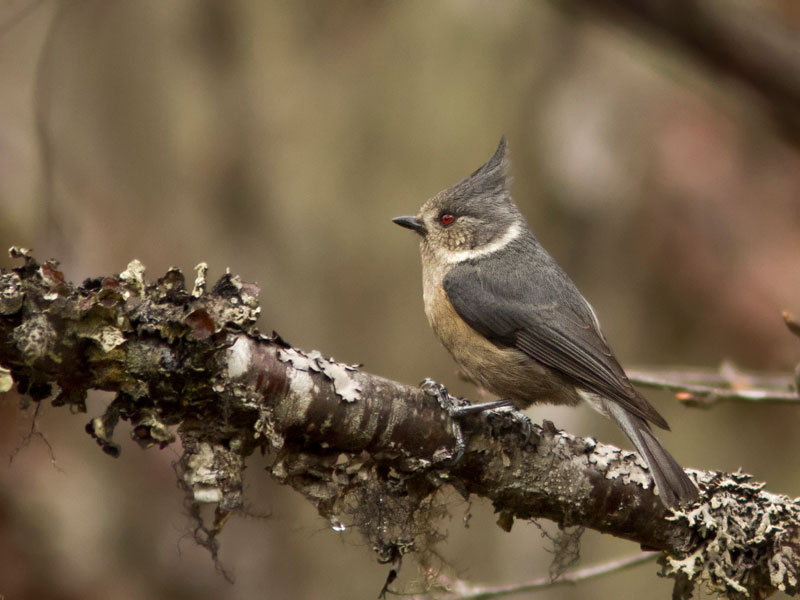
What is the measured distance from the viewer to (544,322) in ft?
11.5

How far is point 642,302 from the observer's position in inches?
257

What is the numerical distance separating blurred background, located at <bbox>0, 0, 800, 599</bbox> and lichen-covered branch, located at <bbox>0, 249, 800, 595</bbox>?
2666 mm

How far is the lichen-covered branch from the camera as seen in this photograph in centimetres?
196

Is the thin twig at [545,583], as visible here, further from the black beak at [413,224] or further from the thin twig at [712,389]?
the black beak at [413,224]

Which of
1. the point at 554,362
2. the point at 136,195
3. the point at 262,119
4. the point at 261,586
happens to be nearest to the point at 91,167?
the point at 136,195

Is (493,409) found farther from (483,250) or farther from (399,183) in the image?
(399,183)

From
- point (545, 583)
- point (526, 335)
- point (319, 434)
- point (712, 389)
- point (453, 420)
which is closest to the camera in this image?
point (319, 434)

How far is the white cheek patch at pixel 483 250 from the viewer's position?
13.2 ft

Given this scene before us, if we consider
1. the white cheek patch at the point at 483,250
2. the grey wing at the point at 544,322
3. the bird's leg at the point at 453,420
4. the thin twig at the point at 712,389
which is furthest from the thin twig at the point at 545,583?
the white cheek patch at the point at 483,250

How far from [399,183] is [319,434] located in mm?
4055

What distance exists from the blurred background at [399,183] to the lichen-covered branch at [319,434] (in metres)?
2.67

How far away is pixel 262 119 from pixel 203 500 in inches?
166

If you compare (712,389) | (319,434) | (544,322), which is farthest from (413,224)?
(319,434)

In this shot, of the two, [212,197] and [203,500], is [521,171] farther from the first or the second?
[203,500]
